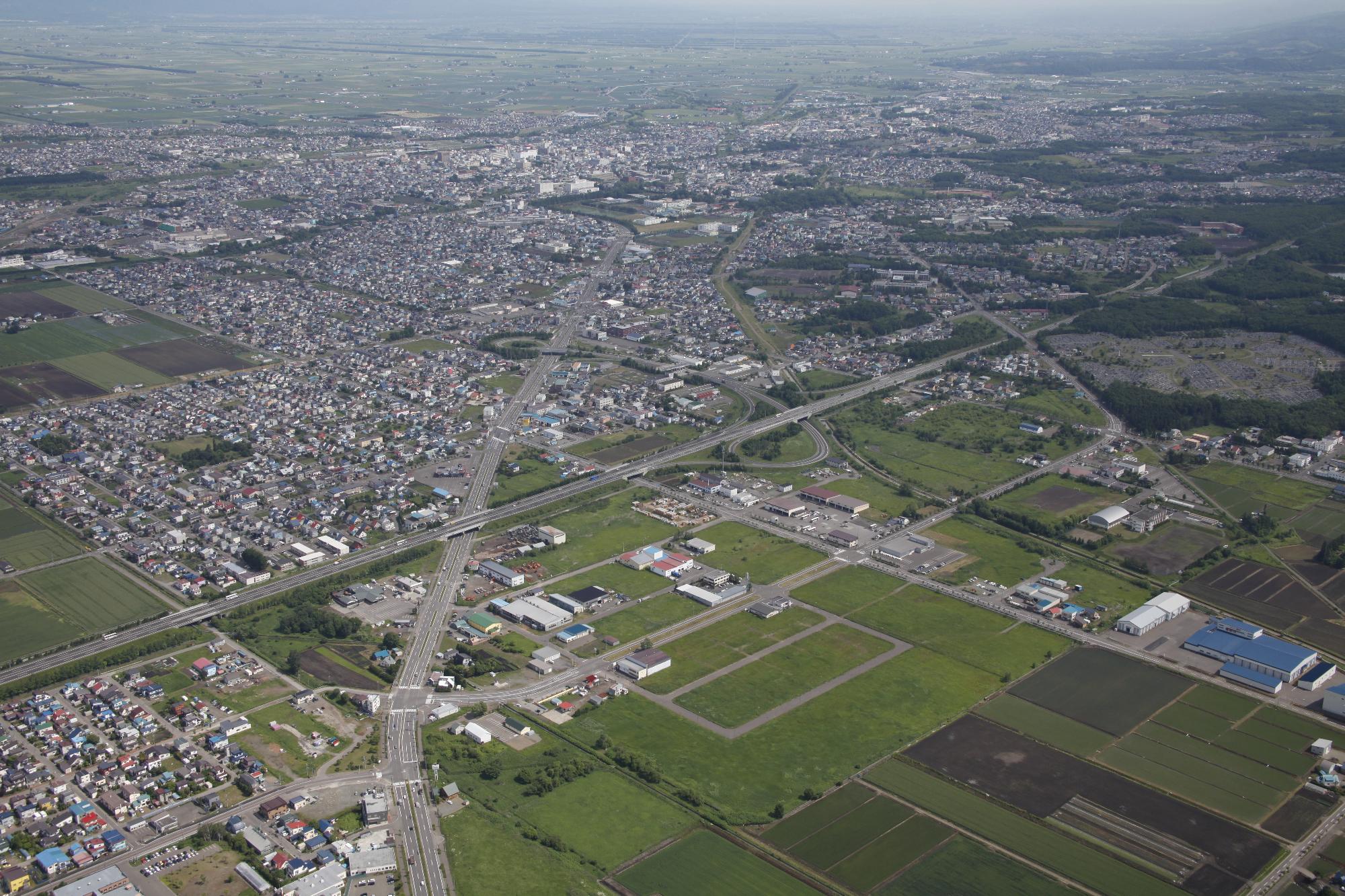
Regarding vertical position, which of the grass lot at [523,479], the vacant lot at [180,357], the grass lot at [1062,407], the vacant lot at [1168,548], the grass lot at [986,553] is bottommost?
the grass lot at [986,553]

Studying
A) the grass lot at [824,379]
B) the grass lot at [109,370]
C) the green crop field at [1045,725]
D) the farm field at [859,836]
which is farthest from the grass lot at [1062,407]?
the grass lot at [109,370]

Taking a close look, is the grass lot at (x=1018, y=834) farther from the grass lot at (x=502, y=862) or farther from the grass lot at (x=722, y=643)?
the grass lot at (x=502, y=862)

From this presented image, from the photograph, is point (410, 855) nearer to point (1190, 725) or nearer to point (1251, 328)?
point (1190, 725)

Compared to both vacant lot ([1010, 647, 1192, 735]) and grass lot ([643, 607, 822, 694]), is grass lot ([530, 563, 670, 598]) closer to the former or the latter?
grass lot ([643, 607, 822, 694])

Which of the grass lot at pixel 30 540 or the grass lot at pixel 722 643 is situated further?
the grass lot at pixel 30 540

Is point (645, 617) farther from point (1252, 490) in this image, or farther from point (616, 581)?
point (1252, 490)

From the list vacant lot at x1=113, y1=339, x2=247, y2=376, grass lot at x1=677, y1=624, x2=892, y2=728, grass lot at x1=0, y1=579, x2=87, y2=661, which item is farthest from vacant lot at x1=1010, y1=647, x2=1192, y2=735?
vacant lot at x1=113, y1=339, x2=247, y2=376

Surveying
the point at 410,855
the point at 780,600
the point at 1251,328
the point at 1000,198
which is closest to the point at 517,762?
the point at 410,855
